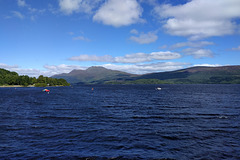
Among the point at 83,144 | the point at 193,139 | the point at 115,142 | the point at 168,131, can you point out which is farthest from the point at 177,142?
the point at 83,144

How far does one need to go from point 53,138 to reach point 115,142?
9414mm

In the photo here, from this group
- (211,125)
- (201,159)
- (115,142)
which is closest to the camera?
(201,159)

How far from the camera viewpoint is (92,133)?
1112 inches

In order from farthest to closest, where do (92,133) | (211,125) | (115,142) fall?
(211,125) → (92,133) → (115,142)

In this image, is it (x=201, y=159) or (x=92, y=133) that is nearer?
(x=201, y=159)

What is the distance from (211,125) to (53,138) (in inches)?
1150

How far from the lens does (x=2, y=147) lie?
2184 cm

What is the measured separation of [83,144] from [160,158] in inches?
406

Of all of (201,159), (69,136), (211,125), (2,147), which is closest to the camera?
(201,159)

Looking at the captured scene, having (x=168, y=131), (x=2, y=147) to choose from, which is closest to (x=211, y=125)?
(x=168, y=131)

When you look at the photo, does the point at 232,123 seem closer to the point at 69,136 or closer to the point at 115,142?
the point at 115,142

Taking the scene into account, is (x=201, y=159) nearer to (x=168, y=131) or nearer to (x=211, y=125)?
(x=168, y=131)

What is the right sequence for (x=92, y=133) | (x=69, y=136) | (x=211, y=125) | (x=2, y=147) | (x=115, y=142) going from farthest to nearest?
(x=211, y=125) < (x=92, y=133) < (x=69, y=136) < (x=115, y=142) < (x=2, y=147)

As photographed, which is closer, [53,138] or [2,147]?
[2,147]
